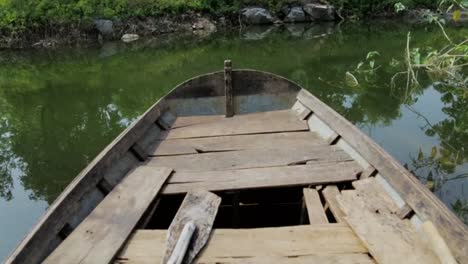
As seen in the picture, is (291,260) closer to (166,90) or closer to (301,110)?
(301,110)

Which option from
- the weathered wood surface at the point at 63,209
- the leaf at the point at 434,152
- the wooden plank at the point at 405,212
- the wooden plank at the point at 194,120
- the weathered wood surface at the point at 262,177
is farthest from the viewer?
the leaf at the point at 434,152

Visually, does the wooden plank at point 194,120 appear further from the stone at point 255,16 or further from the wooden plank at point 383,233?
the stone at point 255,16

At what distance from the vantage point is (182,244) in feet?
7.34

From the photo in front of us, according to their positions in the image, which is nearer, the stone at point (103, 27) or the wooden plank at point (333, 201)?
the wooden plank at point (333, 201)

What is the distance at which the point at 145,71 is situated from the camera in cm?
1145

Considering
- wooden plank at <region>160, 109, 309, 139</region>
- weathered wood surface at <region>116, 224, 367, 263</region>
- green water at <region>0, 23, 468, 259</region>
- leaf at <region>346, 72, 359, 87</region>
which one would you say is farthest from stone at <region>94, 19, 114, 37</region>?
weathered wood surface at <region>116, 224, 367, 263</region>

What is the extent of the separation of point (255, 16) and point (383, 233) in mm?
17694

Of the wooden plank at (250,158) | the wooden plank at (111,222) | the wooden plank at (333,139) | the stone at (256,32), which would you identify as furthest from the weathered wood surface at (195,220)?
the stone at (256,32)

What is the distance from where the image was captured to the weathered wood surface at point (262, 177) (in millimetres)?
3031

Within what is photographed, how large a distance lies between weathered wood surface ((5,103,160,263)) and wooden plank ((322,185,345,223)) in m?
1.51

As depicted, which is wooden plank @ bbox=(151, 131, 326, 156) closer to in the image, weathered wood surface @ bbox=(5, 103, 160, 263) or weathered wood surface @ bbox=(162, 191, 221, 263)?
weathered wood surface @ bbox=(5, 103, 160, 263)

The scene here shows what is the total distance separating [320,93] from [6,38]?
12.2 meters

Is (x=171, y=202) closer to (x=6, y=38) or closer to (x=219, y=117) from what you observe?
(x=219, y=117)

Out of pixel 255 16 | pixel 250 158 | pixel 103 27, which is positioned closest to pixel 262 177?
pixel 250 158
